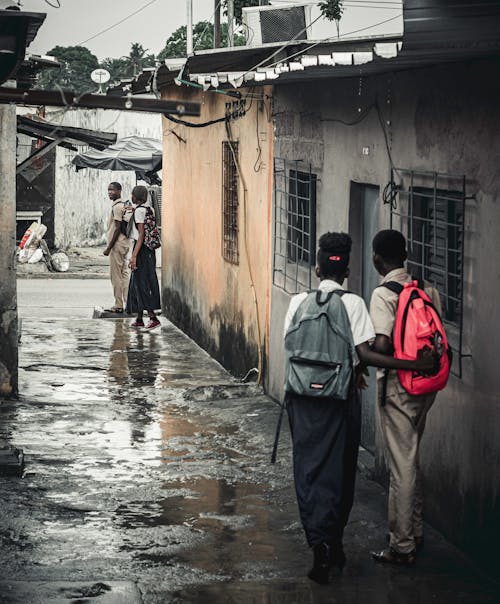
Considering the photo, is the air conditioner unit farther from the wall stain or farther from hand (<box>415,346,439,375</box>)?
hand (<box>415,346,439,375</box>)

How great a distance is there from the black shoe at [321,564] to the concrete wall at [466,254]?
2.89 feet

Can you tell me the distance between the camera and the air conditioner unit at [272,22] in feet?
40.0

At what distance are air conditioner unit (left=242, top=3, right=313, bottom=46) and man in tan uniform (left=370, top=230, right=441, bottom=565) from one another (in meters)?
6.05

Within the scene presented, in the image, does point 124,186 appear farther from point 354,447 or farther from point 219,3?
point 354,447

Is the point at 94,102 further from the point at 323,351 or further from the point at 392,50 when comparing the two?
the point at 323,351

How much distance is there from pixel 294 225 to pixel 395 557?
509 cm

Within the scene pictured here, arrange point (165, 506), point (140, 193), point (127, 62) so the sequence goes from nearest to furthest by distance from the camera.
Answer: point (165, 506) < point (140, 193) < point (127, 62)

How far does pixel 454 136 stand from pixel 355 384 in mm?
1715

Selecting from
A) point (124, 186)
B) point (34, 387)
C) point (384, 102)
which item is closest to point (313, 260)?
point (384, 102)

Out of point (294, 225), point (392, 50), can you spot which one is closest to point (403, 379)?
point (392, 50)

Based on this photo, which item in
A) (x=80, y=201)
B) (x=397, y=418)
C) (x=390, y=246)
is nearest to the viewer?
(x=397, y=418)

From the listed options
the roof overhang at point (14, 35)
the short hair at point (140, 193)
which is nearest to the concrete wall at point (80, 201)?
the short hair at point (140, 193)

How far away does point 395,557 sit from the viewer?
6.50 meters

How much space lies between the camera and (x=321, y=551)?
619cm
